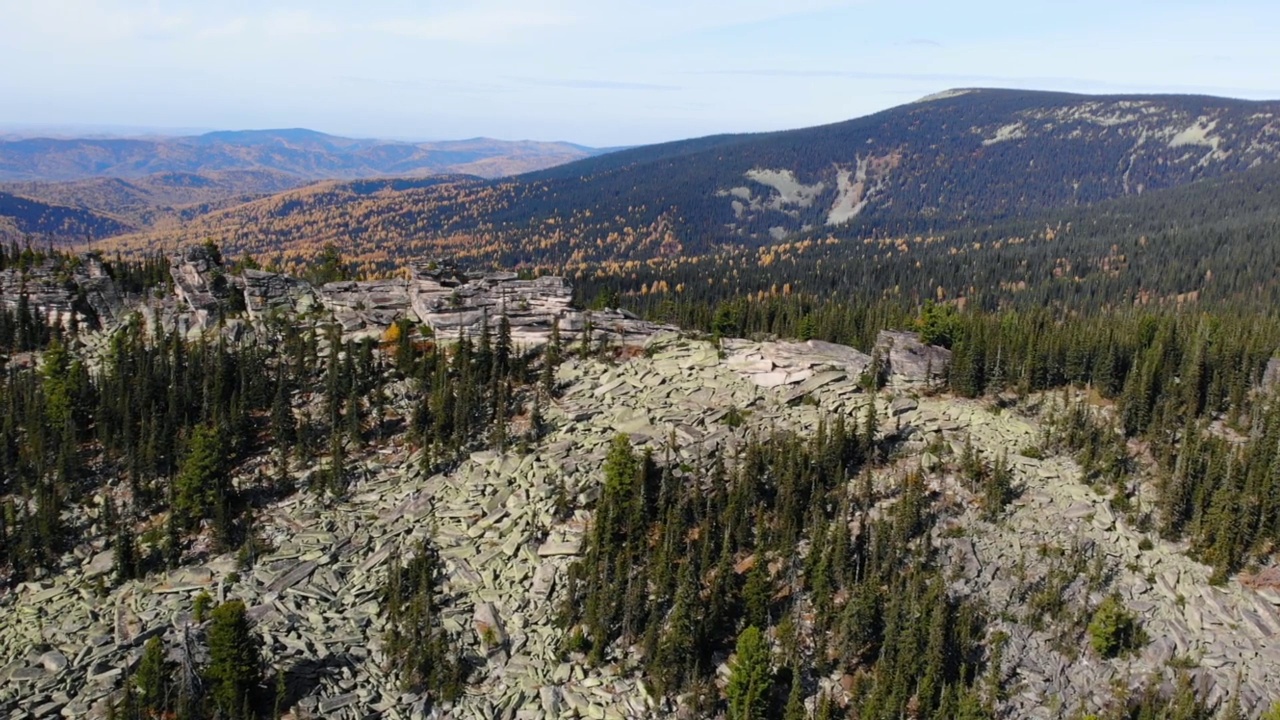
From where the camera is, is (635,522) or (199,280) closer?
(635,522)

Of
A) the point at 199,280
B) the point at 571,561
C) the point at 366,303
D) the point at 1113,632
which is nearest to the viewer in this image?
the point at 1113,632

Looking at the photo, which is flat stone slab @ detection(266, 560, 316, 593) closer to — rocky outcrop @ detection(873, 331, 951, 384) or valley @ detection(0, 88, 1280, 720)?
valley @ detection(0, 88, 1280, 720)

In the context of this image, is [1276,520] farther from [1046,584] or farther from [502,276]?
[502,276]

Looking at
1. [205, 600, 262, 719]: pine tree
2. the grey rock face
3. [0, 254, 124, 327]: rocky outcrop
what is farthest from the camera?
[0, 254, 124, 327]: rocky outcrop

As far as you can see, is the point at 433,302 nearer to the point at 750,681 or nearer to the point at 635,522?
the point at 635,522

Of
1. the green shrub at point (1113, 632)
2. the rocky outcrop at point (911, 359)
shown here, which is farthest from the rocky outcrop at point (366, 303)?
the green shrub at point (1113, 632)

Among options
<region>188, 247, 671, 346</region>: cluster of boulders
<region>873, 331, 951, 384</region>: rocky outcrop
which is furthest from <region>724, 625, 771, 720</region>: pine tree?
<region>188, 247, 671, 346</region>: cluster of boulders

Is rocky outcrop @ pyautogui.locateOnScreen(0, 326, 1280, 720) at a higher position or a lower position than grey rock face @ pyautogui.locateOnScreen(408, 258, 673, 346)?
lower

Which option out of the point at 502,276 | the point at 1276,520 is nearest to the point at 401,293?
the point at 502,276

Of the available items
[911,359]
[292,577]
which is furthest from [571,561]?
[911,359]

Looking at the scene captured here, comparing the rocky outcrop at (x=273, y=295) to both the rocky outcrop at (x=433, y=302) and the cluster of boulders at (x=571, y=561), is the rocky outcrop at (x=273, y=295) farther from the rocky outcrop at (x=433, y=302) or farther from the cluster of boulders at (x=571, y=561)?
the cluster of boulders at (x=571, y=561)

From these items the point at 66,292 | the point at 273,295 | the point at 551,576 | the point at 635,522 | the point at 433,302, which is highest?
the point at 433,302
